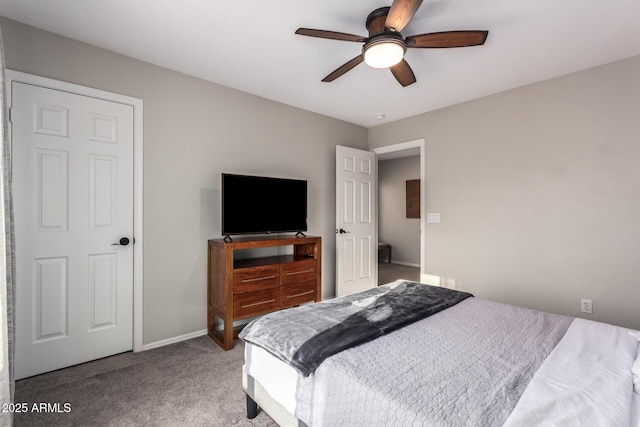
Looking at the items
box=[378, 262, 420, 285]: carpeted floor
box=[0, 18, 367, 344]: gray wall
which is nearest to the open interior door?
box=[378, 262, 420, 285]: carpeted floor

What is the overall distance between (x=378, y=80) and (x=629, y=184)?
2.31m

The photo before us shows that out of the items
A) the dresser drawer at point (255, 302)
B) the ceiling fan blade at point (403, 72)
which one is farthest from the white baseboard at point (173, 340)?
the ceiling fan blade at point (403, 72)

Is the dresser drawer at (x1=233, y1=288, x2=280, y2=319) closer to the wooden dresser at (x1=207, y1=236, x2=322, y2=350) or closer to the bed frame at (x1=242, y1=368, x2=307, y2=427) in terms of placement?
the wooden dresser at (x1=207, y1=236, x2=322, y2=350)

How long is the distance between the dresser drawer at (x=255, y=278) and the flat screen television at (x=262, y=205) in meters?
0.38

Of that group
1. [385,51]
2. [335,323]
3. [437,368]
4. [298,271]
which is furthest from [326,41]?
[437,368]

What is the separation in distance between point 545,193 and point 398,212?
3.90m

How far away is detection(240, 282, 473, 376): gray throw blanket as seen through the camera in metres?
1.34

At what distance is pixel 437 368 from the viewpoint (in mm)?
1194

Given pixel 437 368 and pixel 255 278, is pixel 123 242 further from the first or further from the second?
pixel 437 368

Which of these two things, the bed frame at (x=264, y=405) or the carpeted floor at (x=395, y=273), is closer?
the bed frame at (x=264, y=405)

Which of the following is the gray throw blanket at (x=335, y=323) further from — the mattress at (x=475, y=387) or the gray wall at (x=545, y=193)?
the gray wall at (x=545, y=193)

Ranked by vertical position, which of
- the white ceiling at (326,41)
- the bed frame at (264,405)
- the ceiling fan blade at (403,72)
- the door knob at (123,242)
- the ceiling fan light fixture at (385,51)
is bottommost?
the bed frame at (264,405)

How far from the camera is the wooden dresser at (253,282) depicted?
2613 mm

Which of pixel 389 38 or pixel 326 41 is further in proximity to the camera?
pixel 326 41
